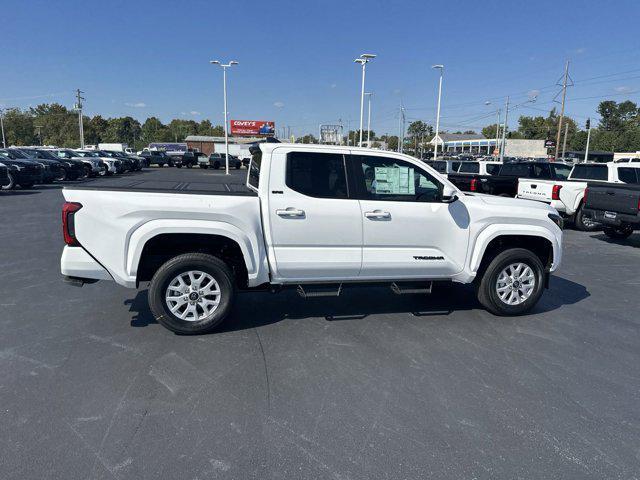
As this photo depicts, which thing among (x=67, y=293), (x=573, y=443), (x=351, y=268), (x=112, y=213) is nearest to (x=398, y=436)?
(x=573, y=443)

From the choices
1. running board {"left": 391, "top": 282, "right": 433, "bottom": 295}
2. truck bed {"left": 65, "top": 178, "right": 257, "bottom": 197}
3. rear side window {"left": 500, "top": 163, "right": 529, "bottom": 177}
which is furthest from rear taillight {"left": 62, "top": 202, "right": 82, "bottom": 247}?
rear side window {"left": 500, "top": 163, "right": 529, "bottom": 177}

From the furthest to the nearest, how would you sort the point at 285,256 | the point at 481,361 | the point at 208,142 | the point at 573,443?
the point at 208,142
the point at 285,256
the point at 481,361
the point at 573,443

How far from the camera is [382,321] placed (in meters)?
5.05

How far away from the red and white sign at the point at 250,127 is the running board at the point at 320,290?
83.0m

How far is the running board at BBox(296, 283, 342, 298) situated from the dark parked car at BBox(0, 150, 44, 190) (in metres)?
18.1

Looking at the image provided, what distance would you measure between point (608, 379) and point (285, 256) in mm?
3203

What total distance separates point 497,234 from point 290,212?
246 centimetres

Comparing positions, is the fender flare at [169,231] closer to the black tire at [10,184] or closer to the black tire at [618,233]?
the black tire at [618,233]

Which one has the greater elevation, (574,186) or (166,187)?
(166,187)

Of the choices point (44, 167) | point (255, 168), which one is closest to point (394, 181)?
point (255, 168)

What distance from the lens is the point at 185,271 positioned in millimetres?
4426

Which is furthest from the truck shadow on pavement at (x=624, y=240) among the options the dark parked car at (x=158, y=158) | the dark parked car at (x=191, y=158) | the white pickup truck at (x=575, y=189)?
the dark parked car at (x=158, y=158)

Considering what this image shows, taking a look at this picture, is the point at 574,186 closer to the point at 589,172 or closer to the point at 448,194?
the point at 589,172

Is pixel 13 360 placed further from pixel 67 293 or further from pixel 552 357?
pixel 552 357
